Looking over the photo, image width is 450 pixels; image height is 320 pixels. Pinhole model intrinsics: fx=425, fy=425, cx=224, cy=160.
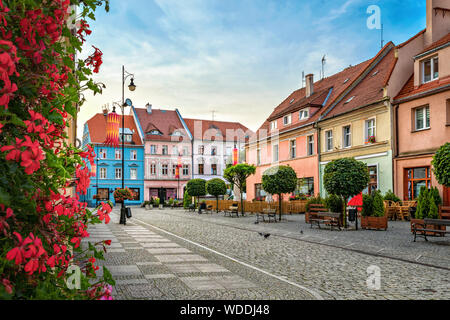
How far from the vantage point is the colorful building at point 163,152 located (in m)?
66.1

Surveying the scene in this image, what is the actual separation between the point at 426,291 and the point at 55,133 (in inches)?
253

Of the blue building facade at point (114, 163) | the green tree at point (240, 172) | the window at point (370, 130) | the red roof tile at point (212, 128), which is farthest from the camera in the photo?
the red roof tile at point (212, 128)

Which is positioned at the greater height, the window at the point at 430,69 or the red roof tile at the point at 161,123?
the red roof tile at the point at 161,123

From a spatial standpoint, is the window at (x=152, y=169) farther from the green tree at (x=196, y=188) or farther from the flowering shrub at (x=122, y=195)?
the flowering shrub at (x=122, y=195)

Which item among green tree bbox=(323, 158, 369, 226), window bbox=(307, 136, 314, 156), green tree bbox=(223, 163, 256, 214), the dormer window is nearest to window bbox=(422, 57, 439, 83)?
green tree bbox=(323, 158, 369, 226)

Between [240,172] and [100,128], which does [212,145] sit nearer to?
[100,128]

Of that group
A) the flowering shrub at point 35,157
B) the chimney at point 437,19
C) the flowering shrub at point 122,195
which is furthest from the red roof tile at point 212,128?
the flowering shrub at point 35,157

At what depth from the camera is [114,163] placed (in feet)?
209

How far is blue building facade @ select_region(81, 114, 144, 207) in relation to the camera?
6278 cm

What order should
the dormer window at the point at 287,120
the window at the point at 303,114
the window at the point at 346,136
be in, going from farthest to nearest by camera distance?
the dormer window at the point at 287,120 < the window at the point at 303,114 < the window at the point at 346,136

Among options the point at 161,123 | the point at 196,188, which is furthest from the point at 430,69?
the point at 161,123

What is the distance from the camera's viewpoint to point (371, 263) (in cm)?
976

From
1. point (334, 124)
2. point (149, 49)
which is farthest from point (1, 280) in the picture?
point (334, 124)

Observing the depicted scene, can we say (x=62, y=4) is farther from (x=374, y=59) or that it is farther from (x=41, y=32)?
(x=374, y=59)
